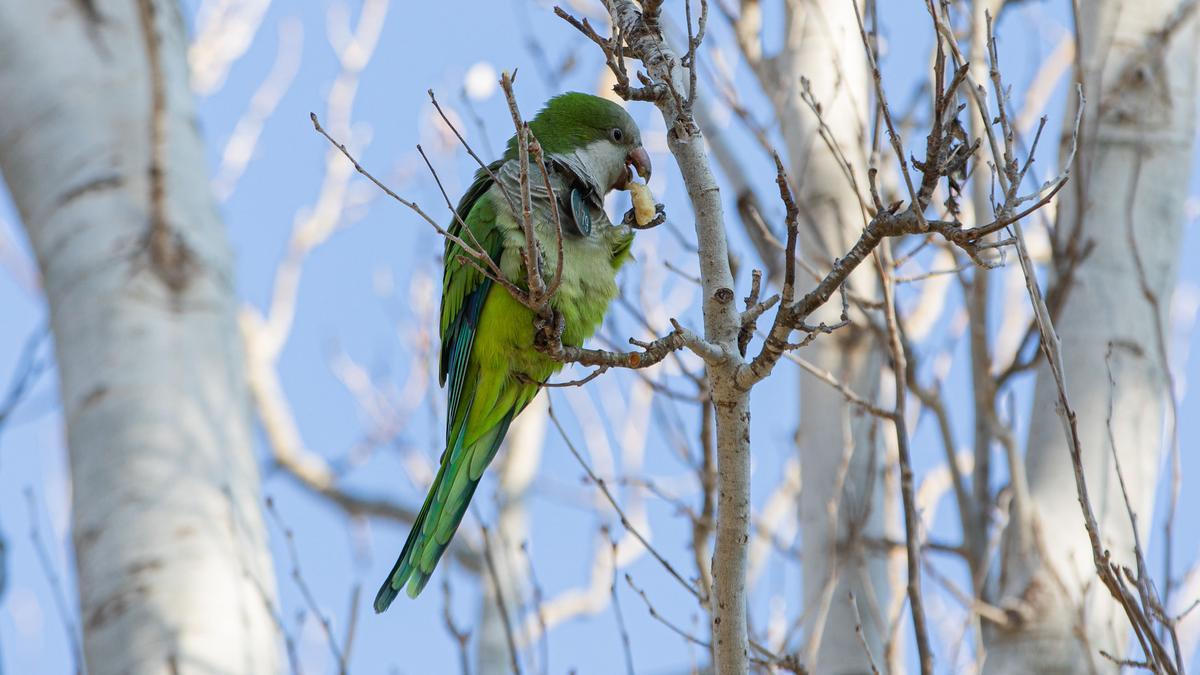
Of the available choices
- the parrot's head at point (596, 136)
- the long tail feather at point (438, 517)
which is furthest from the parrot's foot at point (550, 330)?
the parrot's head at point (596, 136)

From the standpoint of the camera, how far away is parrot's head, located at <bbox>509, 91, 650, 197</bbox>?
421 centimetres

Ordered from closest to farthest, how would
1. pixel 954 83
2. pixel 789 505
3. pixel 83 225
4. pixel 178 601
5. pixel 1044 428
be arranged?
pixel 954 83 < pixel 178 601 < pixel 83 225 < pixel 1044 428 < pixel 789 505

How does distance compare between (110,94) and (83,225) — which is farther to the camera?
(110,94)

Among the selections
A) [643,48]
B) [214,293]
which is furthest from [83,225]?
[643,48]

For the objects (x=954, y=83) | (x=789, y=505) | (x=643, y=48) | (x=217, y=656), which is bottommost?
(x=217, y=656)

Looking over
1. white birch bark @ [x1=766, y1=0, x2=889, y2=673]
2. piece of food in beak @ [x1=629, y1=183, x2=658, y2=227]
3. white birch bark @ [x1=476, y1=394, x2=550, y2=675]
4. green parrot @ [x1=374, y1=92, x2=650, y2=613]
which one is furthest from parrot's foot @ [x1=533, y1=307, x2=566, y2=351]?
white birch bark @ [x1=476, y1=394, x2=550, y2=675]

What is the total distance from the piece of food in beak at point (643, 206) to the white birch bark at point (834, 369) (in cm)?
89

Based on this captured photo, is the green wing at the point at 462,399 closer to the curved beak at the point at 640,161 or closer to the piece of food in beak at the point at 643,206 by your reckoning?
the piece of food in beak at the point at 643,206

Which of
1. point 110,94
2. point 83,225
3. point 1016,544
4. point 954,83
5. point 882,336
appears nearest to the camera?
point 954,83

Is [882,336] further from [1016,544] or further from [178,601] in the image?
[178,601]

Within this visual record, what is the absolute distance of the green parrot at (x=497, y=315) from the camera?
3.51m

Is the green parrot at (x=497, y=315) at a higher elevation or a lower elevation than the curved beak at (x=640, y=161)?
lower

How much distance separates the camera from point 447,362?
4051mm

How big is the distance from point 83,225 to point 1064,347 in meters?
3.15
